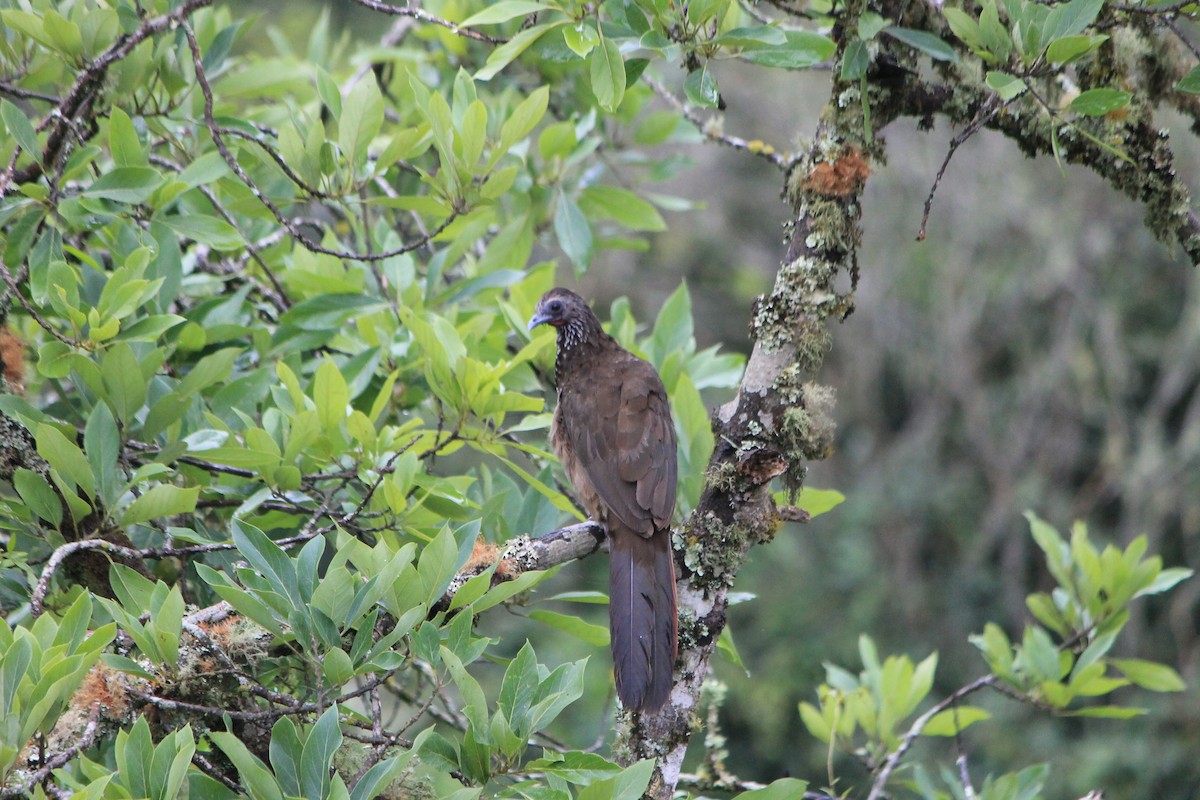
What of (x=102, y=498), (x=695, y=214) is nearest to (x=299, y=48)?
(x=695, y=214)

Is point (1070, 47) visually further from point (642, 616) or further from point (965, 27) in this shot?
point (642, 616)

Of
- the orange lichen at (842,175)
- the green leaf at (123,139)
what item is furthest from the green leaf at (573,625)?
the green leaf at (123,139)

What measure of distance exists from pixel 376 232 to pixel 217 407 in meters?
0.83

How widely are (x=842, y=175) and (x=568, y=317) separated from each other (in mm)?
1851

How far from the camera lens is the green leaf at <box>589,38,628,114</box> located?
2.16m

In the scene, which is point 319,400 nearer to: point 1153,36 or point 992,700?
point 1153,36

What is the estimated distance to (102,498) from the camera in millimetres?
2113

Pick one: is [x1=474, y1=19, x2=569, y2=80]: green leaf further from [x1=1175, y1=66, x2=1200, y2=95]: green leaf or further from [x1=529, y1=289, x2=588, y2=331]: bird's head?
[x1=529, y1=289, x2=588, y2=331]: bird's head

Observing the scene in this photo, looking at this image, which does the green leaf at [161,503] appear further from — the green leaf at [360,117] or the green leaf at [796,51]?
the green leaf at [796,51]

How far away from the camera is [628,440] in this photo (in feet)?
10.7

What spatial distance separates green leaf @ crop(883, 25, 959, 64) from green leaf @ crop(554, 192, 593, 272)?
48.6 inches

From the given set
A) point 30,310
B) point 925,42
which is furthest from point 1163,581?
point 30,310

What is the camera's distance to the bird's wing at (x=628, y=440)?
9.50 ft

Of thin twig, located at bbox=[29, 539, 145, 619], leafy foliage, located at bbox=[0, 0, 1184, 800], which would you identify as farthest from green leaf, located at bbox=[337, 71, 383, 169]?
thin twig, located at bbox=[29, 539, 145, 619]
